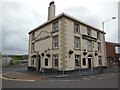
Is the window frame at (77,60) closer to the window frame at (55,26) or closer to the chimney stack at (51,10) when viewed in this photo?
the window frame at (55,26)

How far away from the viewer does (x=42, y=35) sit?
72.6 feet

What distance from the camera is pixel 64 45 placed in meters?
17.3

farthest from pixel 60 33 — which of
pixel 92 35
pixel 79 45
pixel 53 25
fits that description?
pixel 92 35

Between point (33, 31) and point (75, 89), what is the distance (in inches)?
734

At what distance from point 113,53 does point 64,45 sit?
25.7 m

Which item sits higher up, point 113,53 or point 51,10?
point 51,10

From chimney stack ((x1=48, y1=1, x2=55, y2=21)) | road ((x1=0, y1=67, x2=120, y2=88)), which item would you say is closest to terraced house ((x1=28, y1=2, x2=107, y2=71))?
chimney stack ((x1=48, y1=1, x2=55, y2=21))

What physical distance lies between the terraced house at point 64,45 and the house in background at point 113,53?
12.9 m

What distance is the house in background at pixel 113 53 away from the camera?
3700 centimetres

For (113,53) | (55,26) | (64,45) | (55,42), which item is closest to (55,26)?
(55,26)

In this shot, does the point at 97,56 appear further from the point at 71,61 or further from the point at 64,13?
the point at 64,13

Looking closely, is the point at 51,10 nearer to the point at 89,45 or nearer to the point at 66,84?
the point at 89,45

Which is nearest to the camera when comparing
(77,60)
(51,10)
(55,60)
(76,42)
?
(55,60)

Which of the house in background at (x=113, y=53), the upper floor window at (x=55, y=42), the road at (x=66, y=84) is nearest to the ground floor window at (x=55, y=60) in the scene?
the upper floor window at (x=55, y=42)
